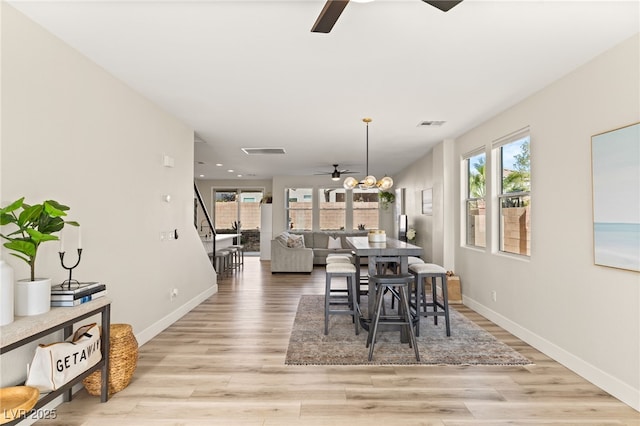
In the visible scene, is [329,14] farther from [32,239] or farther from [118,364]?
[118,364]

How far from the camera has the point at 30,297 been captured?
2.01 metres

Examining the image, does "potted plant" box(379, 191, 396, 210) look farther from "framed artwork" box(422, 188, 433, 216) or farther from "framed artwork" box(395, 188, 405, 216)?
"framed artwork" box(422, 188, 433, 216)

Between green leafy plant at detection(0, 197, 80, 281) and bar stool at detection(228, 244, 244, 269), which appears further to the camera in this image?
bar stool at detection(228, 244, 244, 269)

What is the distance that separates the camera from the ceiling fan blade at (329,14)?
168 centimetres

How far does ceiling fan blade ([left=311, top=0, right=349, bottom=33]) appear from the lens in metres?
1.68

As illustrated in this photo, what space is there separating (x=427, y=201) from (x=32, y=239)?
6.04 metres

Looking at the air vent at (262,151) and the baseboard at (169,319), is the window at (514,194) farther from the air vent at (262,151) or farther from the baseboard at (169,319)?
the baseboard at (169,319)

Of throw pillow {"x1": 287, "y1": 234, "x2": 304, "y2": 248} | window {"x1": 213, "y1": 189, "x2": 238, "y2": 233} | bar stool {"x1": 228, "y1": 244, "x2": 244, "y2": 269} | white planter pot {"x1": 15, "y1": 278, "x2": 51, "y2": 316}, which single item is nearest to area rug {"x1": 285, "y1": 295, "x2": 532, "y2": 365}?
white planter pot {"x1": 15, "y1": 278, "x2": 51, "y2": 316}

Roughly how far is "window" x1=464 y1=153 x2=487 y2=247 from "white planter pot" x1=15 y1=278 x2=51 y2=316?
4.55 meters

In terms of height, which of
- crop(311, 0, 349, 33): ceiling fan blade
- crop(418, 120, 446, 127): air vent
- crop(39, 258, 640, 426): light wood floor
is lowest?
crop(39, 258, 640, 426): light wood floor

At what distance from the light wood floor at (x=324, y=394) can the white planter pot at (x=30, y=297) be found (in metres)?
0.79

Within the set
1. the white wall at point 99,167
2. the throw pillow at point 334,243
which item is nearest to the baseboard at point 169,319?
the white wall at point 99,167

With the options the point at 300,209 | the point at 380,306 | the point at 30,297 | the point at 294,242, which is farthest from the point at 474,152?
the point at 300,209

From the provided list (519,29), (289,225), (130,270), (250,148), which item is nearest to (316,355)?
(130,270)
